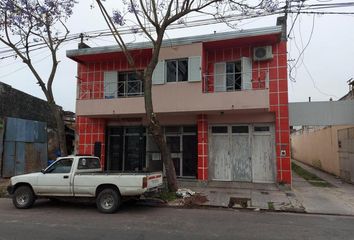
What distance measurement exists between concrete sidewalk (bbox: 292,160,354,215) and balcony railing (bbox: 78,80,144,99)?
9.34 meters

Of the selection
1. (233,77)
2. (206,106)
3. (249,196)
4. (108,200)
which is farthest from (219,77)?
(108,200)

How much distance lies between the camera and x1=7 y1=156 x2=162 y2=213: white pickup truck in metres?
10.1

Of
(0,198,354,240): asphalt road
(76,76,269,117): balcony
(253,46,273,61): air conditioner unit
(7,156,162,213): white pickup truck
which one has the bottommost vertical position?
(0,198,354,240): asphalt road

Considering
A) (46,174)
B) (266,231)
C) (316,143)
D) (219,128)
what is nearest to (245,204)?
(266,231)

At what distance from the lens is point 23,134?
20.5 meters

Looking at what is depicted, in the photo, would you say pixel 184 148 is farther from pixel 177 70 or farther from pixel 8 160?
pixel 8 160

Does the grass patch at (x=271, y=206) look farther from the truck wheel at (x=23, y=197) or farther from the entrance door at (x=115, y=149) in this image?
the entrance door at (x=115, y=149)

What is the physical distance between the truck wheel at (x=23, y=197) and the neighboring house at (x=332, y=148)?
43.2 feet

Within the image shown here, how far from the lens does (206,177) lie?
15539mm

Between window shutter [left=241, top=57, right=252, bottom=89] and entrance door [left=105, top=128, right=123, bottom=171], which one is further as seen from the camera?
entrance door [left=105, top=128, right=123, bottom=171]

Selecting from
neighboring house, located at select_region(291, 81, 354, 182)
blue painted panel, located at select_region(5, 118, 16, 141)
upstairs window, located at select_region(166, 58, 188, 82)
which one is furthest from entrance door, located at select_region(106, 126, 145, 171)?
neighboring house, located at select_region(291, 81, 354, 182)

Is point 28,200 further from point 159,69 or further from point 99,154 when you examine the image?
point 159,69

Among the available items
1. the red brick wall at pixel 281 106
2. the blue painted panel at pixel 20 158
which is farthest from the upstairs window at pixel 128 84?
the blue painted panel at pixel 20 158

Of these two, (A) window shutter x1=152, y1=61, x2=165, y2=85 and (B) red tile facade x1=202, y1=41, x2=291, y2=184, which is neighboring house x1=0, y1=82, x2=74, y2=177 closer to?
(A) window shutter x1=152, y1=61, x2=165, y2=85
